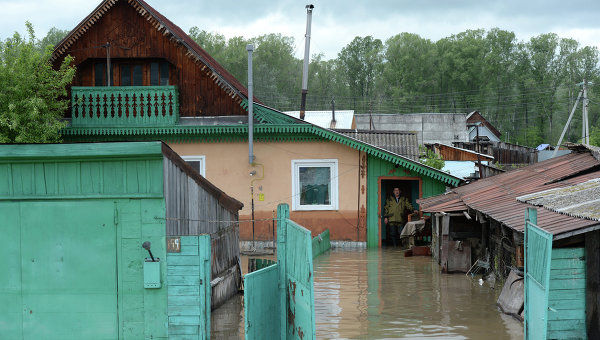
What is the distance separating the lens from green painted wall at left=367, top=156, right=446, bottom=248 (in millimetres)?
20891

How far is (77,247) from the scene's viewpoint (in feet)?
31.3

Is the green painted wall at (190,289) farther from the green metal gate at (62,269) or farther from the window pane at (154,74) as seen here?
the window pane at (154,74)

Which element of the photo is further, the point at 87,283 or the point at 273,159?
the point at 273,159

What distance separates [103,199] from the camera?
9508mm

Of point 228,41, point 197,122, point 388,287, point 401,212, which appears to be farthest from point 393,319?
point 228,41

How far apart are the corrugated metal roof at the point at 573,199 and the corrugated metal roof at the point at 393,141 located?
11.2 metres

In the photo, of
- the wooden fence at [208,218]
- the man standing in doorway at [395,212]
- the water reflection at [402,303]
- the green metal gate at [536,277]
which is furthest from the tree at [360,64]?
the green metal gate at [536,277]

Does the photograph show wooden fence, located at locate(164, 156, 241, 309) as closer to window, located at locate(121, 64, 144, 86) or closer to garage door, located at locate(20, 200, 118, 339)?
garage door, located at locate(20, 200, 118, 339)

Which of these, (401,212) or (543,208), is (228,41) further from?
(543,208)

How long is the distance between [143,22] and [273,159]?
569cm

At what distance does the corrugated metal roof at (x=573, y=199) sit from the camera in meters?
9.69

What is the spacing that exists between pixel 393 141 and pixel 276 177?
207 inches

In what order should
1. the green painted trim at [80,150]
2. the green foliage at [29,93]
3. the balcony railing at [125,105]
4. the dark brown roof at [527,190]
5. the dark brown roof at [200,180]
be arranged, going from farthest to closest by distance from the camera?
the balcony railing at [125,105], the green foliage at [29,93], the dark brown roof at [527,190], the dark brown roof at [200,180], the green painted trim at [80,150]

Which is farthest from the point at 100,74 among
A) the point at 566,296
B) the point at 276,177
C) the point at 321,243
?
the point at 566,296
